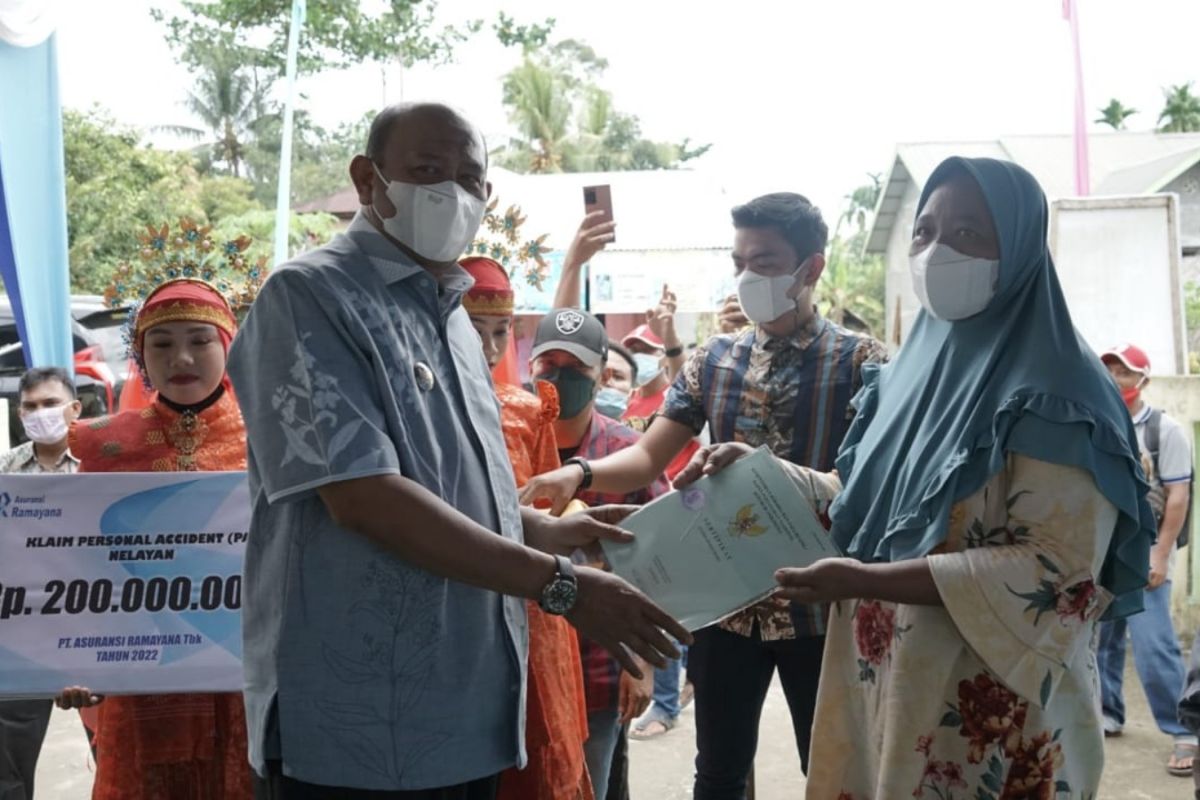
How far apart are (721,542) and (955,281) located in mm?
769

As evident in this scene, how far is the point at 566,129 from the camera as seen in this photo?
35.3m

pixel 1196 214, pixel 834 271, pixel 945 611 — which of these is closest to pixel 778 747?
pixel 945 611

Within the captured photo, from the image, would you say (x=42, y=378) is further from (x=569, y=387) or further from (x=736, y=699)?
(x=736, y=699)

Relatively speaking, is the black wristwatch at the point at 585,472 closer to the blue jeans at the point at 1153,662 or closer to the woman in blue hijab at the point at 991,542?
the woman in blue hijab at the point at 991,542

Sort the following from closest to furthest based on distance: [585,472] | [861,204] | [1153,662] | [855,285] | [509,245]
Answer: [585,472] → [509,245] → [1153,662] → [855,285] → [861,204]

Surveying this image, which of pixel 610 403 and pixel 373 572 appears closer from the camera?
pixel 373 572

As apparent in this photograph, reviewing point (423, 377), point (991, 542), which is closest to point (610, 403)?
point (991, 542)

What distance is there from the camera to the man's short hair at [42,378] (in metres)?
4.68

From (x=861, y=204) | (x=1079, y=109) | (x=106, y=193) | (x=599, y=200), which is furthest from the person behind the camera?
(x=861, y=204)

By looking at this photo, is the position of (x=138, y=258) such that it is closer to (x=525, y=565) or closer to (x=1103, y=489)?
(x=525, y=565)

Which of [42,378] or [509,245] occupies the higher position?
[509,245]

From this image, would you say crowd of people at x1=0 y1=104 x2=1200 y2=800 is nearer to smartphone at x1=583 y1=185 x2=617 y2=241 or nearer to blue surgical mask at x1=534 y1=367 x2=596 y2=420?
blue surgical mask at x1=534 y1=367 x2=596 y2=420

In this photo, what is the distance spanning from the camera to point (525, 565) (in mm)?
1859

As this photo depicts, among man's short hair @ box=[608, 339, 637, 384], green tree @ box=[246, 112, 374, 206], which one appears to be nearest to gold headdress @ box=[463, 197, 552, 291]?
man's short hair @ box=[608, 339, 637, 384]
